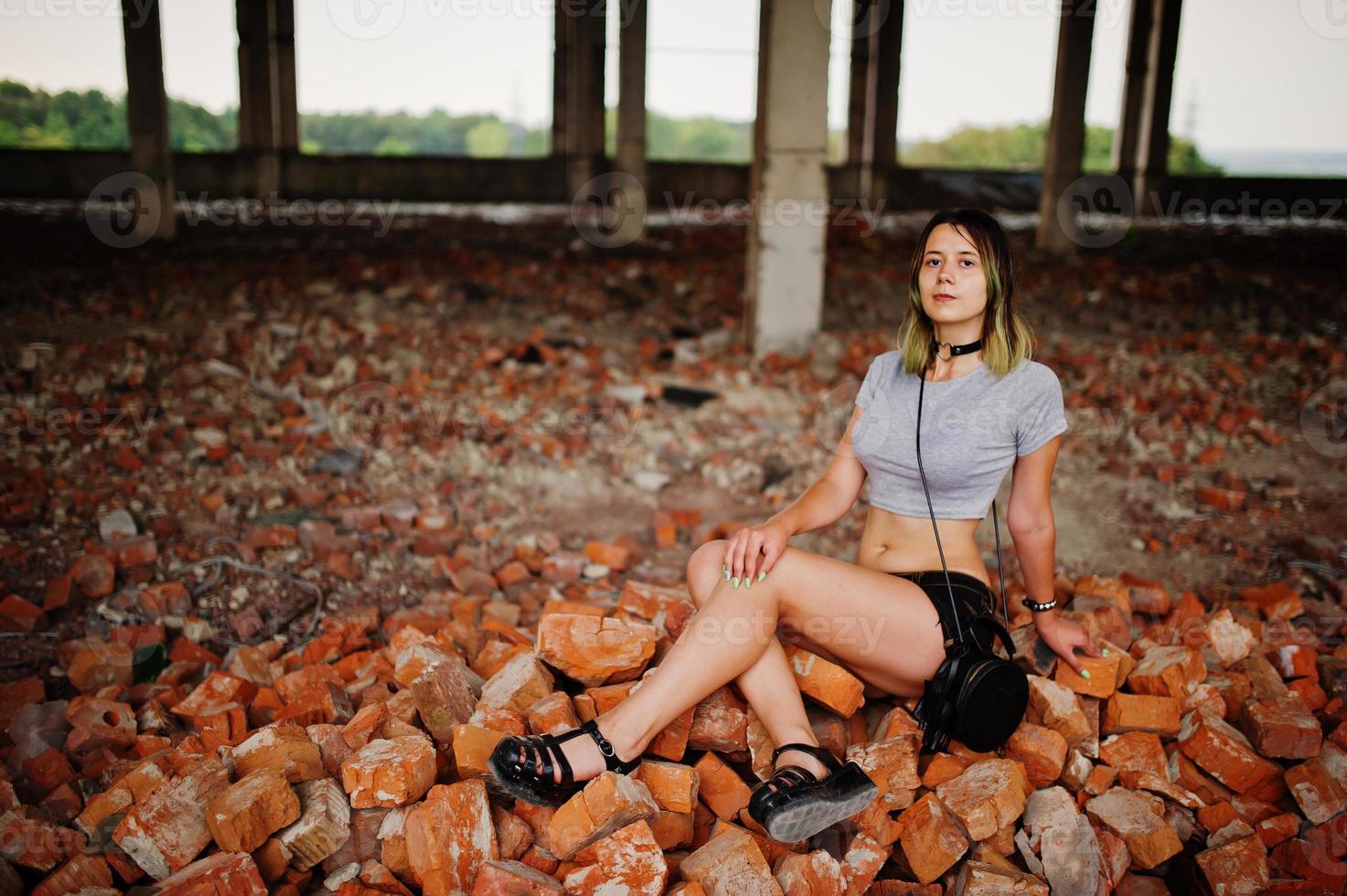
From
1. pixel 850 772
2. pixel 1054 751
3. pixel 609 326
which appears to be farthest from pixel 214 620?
pixel 609 326

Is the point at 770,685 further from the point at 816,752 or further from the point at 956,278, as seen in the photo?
the point at 956,278

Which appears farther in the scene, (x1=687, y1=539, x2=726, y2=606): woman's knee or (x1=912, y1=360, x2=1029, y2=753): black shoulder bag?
(x1=687, y1=539, x2=726, y2=606): woman's knee

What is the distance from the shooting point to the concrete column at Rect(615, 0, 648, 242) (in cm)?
1200

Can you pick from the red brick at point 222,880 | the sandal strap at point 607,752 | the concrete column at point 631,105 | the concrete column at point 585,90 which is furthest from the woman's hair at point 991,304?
the concrete column at point 585,90

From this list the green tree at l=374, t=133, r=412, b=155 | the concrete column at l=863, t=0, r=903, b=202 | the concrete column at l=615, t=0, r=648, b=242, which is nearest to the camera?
the concrete column at l=615, t=0, r=648, b=242

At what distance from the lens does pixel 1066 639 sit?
2.60 metres

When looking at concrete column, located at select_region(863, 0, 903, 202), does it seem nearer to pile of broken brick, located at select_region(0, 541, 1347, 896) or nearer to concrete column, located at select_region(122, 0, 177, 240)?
concrete column, located at select_region(122, 0, 177, 240)

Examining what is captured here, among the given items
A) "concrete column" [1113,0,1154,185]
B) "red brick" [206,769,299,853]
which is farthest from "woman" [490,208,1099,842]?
"concrete column" [1113,0,1154,185]

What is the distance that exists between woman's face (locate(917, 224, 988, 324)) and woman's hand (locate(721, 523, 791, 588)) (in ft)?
2.36

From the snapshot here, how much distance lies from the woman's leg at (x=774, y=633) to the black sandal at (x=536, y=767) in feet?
0.07

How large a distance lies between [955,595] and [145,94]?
1009 cm

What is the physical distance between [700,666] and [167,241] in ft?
31.1

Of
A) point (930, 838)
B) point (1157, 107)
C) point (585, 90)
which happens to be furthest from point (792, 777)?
point (1157, 107)

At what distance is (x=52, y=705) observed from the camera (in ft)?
9.58
